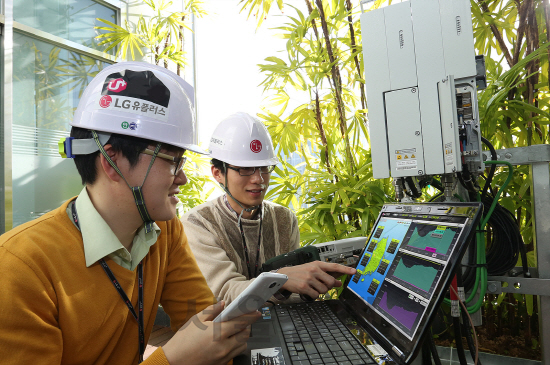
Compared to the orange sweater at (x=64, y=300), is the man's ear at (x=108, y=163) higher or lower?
higher

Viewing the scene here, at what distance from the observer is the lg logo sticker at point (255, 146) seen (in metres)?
1.57

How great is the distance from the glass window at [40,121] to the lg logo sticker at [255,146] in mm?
2417

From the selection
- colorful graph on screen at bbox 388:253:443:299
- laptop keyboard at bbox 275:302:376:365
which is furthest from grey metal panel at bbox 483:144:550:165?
laptop keyboard at bbox 275:302:376:365

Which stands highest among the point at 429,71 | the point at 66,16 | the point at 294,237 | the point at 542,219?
the point at 66,16

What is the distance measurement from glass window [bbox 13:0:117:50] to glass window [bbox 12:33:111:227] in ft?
0.49

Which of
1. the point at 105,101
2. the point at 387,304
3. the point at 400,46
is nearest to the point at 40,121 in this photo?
the point at 105,101

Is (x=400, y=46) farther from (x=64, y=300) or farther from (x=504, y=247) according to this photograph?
(x=64, y=300)

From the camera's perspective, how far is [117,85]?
2.86ft

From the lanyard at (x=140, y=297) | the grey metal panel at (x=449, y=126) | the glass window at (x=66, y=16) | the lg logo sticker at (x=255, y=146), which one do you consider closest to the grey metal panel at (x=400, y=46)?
the grey metal panel at (x=449, y=126)

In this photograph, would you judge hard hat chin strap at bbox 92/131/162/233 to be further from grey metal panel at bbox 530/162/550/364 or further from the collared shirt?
grey metal panel at bbox 530/162/550/364

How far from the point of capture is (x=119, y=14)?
3.89m

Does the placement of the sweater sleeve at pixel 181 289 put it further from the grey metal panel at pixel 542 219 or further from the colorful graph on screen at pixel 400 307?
the grey metal panel at pixel 542 219

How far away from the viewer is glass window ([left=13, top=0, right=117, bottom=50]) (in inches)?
120

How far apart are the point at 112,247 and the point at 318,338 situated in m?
0.52
